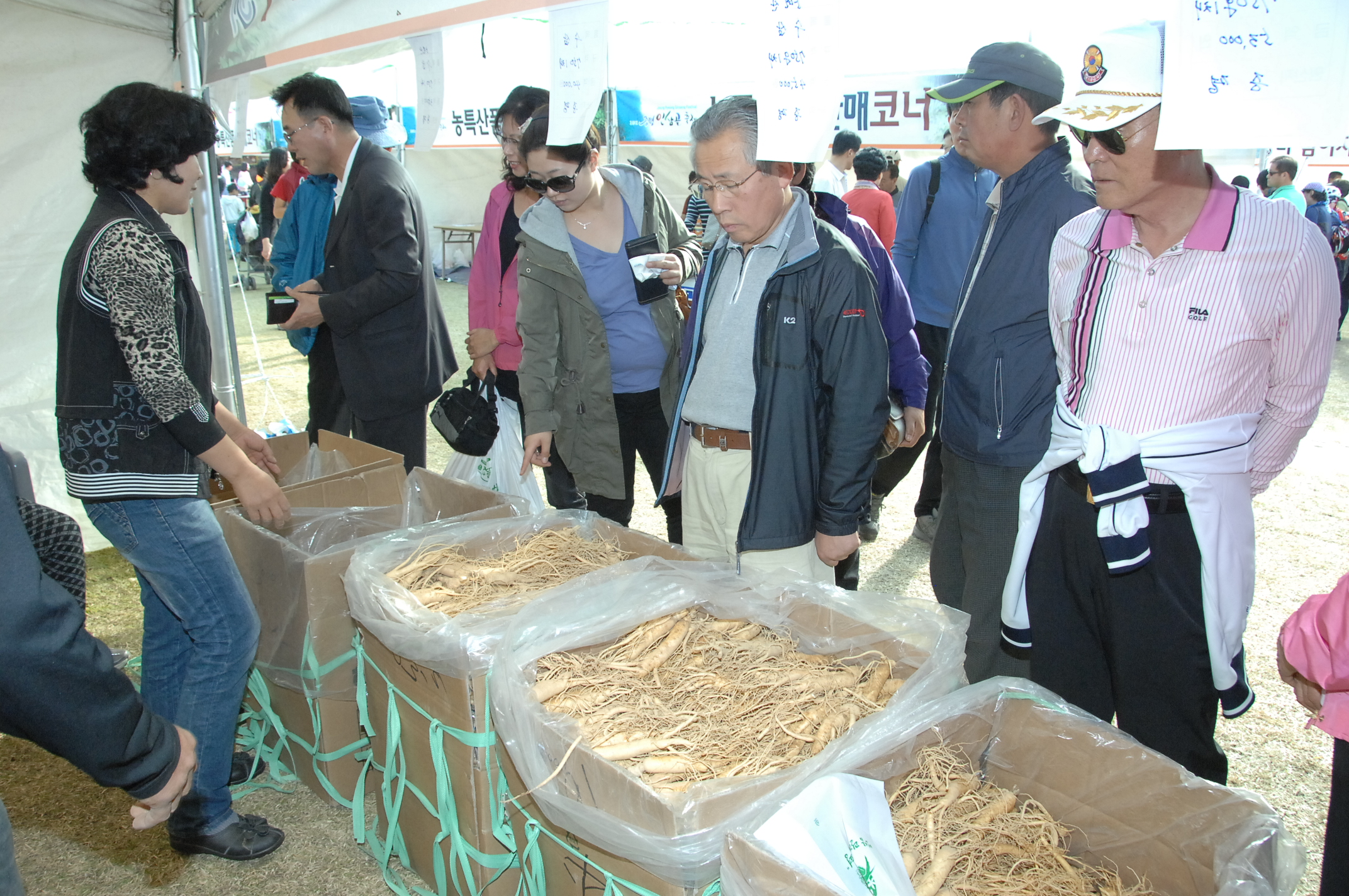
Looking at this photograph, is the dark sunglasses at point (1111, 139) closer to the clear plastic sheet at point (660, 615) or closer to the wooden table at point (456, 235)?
the clear plastic sheet at point (660, 615)

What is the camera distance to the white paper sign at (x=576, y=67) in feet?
6.33

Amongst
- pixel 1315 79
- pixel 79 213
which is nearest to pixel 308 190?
pixel 79 213

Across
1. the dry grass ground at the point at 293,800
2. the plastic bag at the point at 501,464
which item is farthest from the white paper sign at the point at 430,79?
the dry grass ground at the point at 293,800

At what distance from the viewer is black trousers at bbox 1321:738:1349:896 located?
1.26m

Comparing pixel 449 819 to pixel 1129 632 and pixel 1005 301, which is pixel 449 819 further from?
pixel 1005 301

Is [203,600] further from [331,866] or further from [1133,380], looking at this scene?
[1133,380]

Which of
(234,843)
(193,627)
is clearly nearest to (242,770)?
(234,843)

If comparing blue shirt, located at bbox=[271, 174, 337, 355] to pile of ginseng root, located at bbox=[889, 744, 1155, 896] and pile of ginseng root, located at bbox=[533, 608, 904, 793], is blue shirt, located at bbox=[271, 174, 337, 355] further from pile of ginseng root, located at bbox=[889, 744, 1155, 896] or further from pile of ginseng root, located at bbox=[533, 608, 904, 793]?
pile of ginseng root, located at bbox=[889, 744, 1155, 896]

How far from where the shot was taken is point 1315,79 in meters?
1.08

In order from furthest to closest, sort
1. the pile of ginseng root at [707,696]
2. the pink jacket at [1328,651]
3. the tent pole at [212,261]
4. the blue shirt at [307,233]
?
the tent pole at [212,261] < the blue shirt at [307,233] < the pile of ginseng root at [707,696] < the pink jacket at [1328,651]

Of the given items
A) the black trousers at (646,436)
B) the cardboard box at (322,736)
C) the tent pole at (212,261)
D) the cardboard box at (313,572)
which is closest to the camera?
the cardboard box at (313,572)

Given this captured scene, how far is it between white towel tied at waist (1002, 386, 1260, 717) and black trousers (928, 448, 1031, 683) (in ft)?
1.47

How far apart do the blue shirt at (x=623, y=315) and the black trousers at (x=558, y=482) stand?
0.40 metres

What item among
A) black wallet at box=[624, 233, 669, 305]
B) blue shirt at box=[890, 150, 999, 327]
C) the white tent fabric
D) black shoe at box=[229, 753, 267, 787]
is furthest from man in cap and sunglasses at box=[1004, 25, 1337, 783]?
the white tent fabric
